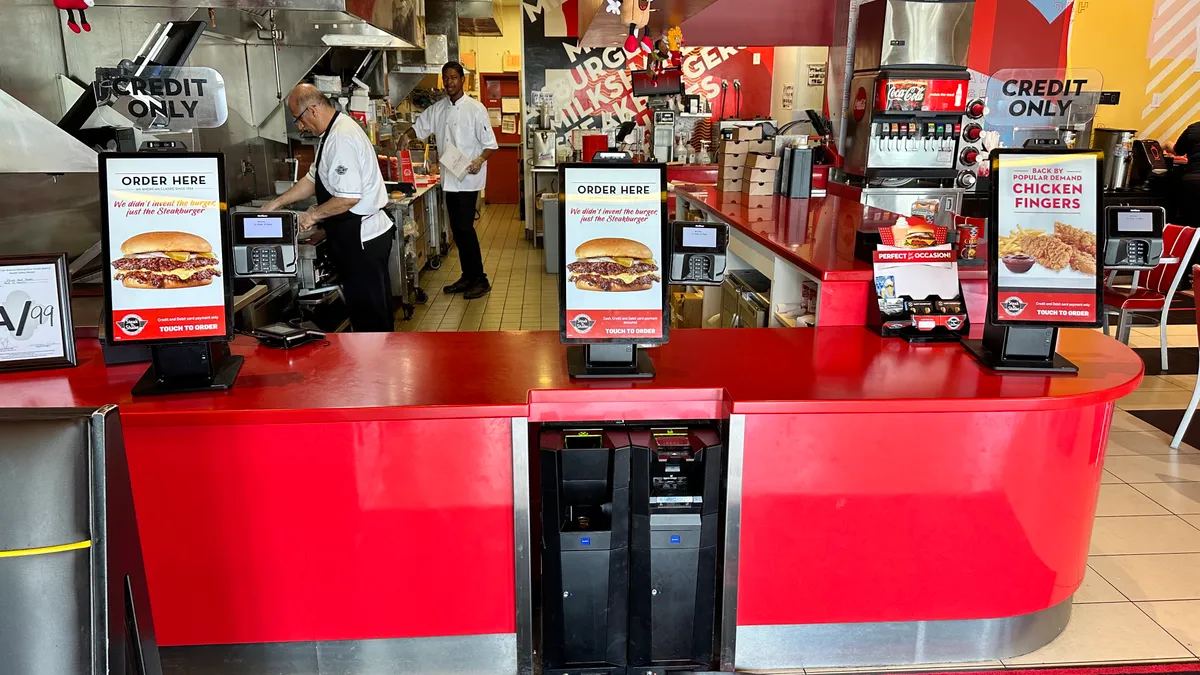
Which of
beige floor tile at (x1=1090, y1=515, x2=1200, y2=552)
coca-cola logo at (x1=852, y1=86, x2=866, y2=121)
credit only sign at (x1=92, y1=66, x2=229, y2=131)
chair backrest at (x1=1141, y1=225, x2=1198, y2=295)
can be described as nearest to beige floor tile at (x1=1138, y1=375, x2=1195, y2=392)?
chair backrest at (x1=1141, y1=225, x2=1198, y2=295)

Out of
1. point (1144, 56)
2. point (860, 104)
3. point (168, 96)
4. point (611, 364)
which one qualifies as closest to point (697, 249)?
point (611, 364)

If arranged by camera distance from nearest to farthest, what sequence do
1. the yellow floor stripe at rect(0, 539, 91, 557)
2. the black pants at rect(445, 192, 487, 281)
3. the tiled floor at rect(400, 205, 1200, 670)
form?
the yellow floor stripe at rect(0, 539, 91, 557)
the tiled floor at rect(400, 205, 1200, 670)
the black pants at rect(445, 192, 487, 281)

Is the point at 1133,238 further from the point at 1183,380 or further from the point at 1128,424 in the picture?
the point at 1183,380

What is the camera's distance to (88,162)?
275 cm

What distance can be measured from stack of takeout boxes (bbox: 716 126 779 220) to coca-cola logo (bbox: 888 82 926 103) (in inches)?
32.4

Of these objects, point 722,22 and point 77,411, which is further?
point 722,22

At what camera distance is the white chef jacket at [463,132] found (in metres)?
7.43

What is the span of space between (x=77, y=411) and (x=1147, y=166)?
1019 cm

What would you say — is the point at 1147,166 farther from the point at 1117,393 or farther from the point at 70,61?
the point at 70,61

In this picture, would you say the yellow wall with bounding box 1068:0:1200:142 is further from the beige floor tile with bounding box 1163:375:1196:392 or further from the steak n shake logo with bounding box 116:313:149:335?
the steak n shake logo with bounding box 116:313:149:335

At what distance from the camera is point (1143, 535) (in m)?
3.41

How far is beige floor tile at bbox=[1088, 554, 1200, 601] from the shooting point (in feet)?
9.78

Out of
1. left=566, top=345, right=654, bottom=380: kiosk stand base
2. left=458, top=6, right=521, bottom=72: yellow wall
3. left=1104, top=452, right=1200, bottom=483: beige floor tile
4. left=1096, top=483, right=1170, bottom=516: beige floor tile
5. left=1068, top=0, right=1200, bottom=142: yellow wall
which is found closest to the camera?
left=566, top=345, right=654, bottom=380: kiosk stand base

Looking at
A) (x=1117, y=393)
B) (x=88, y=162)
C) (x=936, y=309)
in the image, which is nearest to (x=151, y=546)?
(x=88, y=162)
